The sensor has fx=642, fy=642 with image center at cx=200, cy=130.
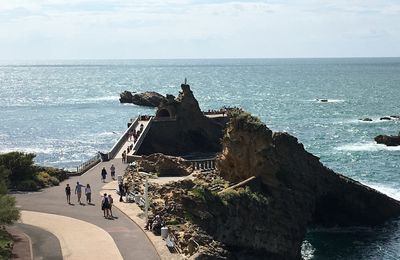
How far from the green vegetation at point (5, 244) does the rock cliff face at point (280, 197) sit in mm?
9373

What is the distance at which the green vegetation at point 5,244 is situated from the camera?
1014 inches

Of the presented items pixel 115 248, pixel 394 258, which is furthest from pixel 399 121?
pixel 115 248

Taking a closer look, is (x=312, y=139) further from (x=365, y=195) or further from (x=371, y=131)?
(x=365, y=195)

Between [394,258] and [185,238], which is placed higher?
[185,238]

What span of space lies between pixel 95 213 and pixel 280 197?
10.6 metres

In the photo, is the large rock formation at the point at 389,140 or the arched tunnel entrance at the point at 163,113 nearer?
the arched tunnel entrance at the point at 163,113

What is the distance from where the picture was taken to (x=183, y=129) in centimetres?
6681

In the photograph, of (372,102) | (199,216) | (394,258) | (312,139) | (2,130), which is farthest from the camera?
(372,102)

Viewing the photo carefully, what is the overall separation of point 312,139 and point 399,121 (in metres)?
25.7

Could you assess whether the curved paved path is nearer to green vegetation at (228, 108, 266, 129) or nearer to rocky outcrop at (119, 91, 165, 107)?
green vegetation at (228, 108, 266, 129)

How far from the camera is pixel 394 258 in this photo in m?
38.6

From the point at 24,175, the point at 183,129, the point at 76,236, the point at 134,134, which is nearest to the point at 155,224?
the point at 76,236

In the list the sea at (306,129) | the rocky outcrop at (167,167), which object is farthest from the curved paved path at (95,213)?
the sea at (306,129)

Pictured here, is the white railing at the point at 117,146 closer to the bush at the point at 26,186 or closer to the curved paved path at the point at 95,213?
the curved paved path at the point at 95,213
